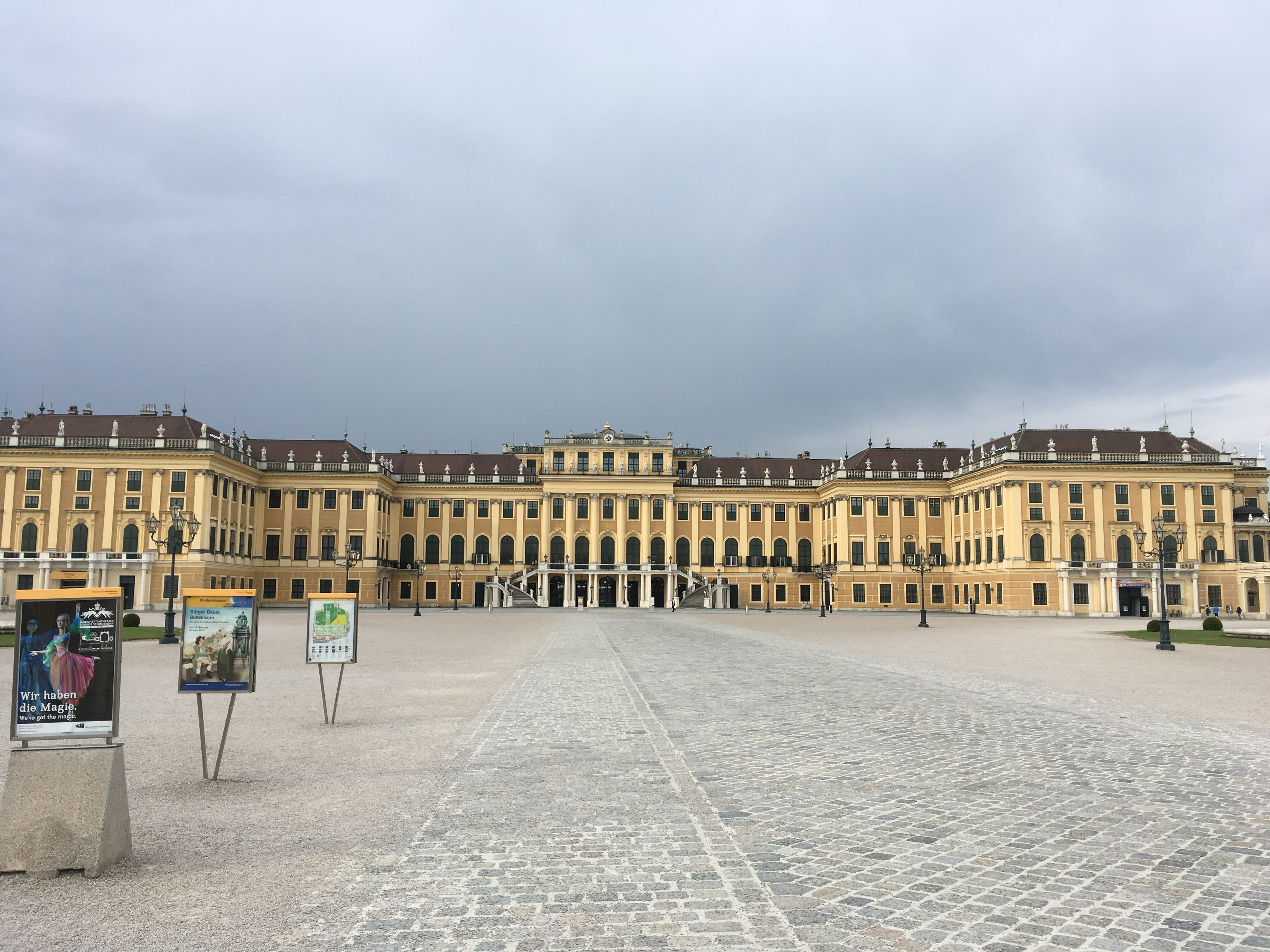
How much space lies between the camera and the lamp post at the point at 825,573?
82.8 meters

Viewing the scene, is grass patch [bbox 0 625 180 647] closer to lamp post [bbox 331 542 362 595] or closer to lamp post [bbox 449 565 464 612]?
lamp post [bbox 331 542 362 595]

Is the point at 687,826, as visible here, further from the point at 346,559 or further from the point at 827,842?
the point at 346,559

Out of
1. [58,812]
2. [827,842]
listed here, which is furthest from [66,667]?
[827,842]

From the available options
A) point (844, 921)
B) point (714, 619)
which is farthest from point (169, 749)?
point (714, 619)

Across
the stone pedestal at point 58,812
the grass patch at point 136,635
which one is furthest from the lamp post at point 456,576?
the stone pedestal at point 58,812

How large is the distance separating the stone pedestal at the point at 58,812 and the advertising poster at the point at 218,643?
2661mm

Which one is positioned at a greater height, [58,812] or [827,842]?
[58,812]

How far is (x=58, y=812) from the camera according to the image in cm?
616

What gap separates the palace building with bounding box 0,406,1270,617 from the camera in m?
68.8

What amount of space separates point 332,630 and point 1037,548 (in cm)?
6565

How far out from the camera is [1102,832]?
7.28 metres

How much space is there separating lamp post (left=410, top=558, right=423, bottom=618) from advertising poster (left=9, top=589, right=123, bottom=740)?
63.0 m

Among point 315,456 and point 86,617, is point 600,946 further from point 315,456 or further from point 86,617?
point 315,456

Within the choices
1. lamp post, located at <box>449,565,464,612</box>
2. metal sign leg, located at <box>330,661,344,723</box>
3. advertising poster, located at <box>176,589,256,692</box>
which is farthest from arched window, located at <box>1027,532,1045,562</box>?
advertising poster, located at <box>176,589,256,692</box>
